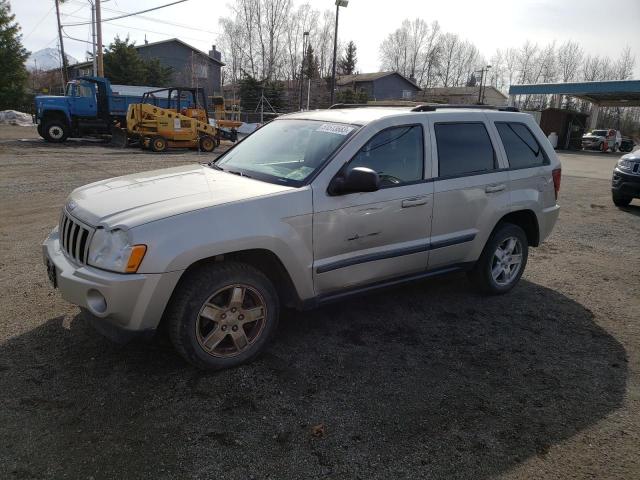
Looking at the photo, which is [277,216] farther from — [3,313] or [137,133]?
[137,133]

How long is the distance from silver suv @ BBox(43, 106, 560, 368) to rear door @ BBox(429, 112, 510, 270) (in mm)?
14

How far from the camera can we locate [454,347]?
3.88 m

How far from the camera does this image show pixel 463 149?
445 cm

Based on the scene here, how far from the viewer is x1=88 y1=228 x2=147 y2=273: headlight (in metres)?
2.85

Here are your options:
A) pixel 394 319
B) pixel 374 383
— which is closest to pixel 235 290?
pixel 374 383

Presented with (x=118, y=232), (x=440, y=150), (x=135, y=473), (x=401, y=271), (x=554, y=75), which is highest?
(x=554, y=75)

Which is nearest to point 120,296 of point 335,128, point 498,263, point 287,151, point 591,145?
point 287,151

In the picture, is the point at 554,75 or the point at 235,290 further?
the point at 554,75

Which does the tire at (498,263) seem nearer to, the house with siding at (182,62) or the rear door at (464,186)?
the rear door at (464,186)

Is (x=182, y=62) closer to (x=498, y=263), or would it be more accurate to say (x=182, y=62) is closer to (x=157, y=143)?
(x=157, y=143)

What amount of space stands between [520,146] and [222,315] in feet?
11.7

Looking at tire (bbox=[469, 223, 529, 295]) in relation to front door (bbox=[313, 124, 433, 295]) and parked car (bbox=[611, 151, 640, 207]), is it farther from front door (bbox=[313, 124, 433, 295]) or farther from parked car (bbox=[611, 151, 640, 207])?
parked car (bbox=[611, 151, 640, 207])

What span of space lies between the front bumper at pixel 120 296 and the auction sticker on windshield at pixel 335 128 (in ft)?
5.69

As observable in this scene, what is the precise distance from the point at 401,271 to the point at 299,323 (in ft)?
3.28
